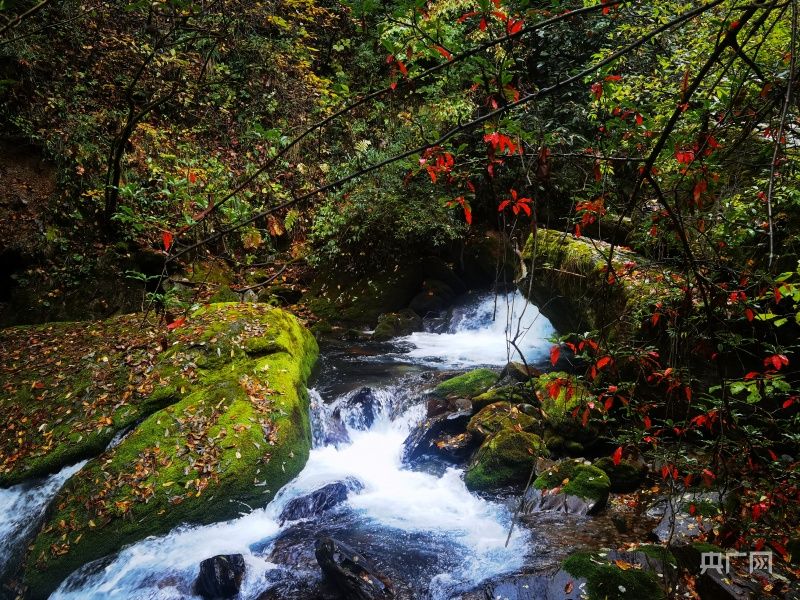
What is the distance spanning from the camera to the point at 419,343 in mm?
11547

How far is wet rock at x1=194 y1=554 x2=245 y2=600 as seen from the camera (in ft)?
14.8

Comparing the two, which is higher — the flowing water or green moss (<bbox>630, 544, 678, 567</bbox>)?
green moss (<bbox>630, 544, 678, 567</bbox>)

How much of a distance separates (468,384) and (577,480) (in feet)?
9.48

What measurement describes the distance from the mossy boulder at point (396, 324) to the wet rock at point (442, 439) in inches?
178

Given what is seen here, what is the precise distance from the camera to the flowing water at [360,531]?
466 centimetres

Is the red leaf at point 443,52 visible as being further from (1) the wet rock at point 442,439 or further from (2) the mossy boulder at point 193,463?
(1) the wet rock at point 442,439

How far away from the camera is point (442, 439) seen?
719 cm

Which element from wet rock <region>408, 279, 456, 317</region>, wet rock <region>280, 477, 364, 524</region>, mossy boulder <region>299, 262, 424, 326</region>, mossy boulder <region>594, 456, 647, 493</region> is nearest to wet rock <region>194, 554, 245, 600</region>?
wet rock <region>280, 477, 364, 524</region>

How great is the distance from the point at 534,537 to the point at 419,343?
6707 mm

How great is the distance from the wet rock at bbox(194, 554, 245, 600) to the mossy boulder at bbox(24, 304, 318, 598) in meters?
0.77

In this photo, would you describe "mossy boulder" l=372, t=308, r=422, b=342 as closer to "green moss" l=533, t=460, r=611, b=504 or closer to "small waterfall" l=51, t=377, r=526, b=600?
"small waterfall" l=51, t=377, r=526, b=600

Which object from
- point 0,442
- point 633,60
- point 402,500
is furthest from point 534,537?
point 633,60

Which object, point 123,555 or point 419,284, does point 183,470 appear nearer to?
point 123,555

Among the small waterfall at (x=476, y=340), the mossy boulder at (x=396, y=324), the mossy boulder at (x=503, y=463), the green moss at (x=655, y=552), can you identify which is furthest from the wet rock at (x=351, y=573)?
the mossy boulder at (x=396, y=324)
